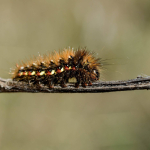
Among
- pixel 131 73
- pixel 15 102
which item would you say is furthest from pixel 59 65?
pixel 131 73

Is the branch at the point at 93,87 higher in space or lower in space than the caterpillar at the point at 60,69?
lower

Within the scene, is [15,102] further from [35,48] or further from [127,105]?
[127,105]
